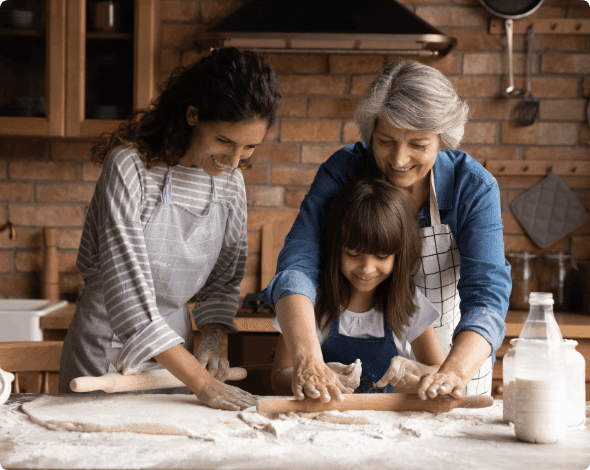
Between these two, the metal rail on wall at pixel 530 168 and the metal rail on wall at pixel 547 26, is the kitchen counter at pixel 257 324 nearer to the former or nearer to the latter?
the metal rail on wall at pixel 530 168

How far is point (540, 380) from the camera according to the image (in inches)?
34.5

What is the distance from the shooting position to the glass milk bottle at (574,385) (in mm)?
946

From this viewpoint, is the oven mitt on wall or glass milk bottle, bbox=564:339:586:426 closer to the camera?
glass milk bottle, bbox=564:339:586:426

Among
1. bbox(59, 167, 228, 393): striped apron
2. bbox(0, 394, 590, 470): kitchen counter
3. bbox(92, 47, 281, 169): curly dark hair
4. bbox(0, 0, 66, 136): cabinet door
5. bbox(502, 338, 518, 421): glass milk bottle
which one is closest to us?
bbox(0, 394, 590, 470): kitchen counter

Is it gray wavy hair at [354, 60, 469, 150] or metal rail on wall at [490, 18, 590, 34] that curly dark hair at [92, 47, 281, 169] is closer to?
gray wavy hair at [354, 60, 469, 150]

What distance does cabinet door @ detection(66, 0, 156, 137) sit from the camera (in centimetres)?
224

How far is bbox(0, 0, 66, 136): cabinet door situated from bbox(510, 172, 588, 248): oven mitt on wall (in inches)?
74.1

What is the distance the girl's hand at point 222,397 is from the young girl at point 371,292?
6.9 inches

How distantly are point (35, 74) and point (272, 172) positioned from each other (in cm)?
98

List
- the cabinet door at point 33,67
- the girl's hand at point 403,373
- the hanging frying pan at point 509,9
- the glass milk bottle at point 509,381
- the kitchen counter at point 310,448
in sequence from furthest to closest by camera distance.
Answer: the hanging frying pan at point 509,9 < the cabinet door at point 33,67 < the girl's hand at point 403,373 < the glass milk bottle at point 509,381 < the kitchen counter at point 310,448

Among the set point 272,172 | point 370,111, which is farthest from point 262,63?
point 272,172

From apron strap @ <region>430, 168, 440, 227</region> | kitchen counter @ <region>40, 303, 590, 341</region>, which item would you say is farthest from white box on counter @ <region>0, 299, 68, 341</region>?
apron strap @ <region>430, 168, 440, 227</region>

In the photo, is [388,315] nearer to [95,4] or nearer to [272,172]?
[272,172]

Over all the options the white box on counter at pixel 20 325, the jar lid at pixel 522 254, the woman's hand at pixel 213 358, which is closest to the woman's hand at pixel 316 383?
the woman's hand at pixel 213 358
